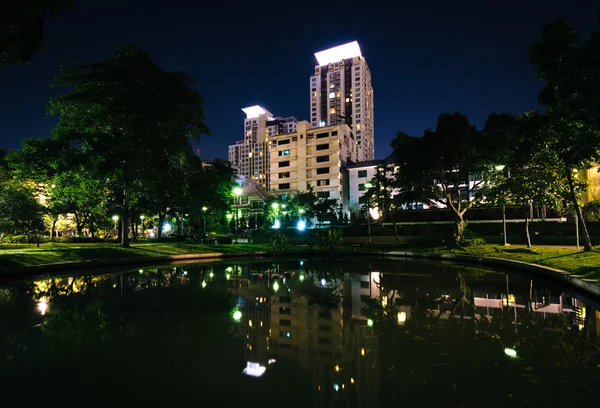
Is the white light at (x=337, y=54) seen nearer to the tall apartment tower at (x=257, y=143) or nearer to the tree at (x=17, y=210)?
the tall apartment tower at (x=257, y=143)

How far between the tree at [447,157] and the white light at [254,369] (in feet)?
78.5

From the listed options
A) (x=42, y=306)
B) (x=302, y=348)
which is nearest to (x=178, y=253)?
(x=42, y=306)

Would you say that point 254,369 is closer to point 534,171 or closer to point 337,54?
point 534,171

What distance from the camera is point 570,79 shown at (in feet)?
32.1

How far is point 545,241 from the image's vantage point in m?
33.1

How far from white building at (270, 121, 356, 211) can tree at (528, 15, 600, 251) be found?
2274 inches

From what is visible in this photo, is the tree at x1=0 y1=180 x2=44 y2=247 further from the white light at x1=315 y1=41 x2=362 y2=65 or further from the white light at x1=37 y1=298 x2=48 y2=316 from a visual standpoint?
the white light at x1=315 y1=41 x2=362 y2=65

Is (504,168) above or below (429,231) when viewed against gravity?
above

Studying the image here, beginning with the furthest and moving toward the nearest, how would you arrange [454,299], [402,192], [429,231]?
[429,231], [402,192], [454,299]

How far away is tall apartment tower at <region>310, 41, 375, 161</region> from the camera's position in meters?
117

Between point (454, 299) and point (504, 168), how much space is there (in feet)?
61.5

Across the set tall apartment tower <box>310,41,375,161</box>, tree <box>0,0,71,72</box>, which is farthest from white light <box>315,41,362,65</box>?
tree <box>0,0,71,72</box>

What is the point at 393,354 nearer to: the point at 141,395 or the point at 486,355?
the point at 486,355

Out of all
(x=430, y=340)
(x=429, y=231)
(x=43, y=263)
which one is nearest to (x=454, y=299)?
(x=430, y=340)
